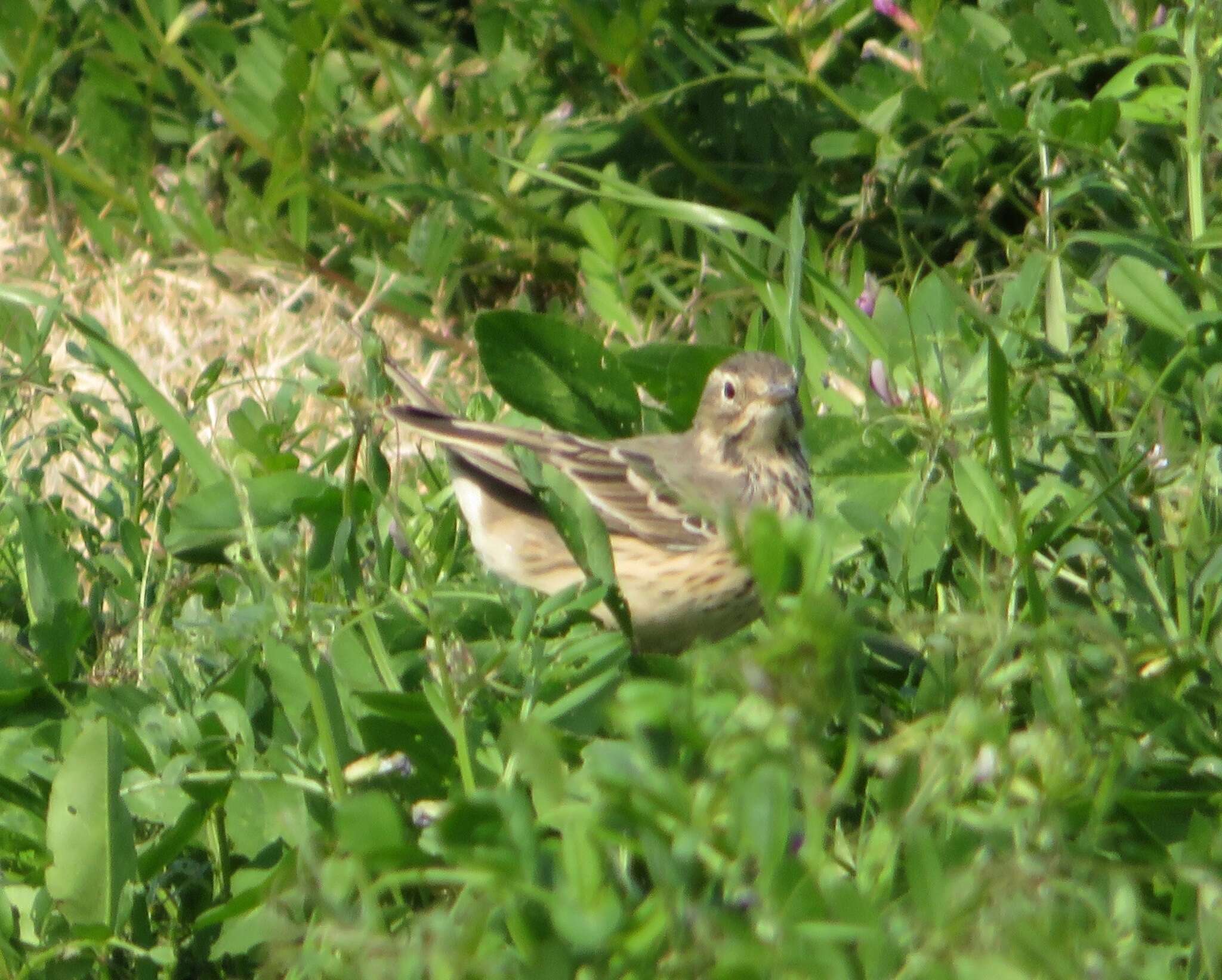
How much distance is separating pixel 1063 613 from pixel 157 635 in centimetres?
157

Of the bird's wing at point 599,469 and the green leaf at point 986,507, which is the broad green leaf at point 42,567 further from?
the green leaf at point 986,507

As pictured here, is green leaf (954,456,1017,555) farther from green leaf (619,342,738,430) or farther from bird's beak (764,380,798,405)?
green leaf (619,342,738,430)

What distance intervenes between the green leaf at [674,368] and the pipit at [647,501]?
4cm

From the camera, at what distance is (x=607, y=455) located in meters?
4.26

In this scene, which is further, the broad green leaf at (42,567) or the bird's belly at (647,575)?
the bird's belly at (647,575)

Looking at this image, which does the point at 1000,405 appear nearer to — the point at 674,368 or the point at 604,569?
the point at 604,569

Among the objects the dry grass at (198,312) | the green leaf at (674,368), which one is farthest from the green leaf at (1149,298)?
the dry grass at (198,312)

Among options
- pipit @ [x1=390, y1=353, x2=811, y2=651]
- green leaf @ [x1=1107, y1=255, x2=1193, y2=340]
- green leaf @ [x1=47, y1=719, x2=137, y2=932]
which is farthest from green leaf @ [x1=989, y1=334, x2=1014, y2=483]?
green leaf @ [x1=47, y1=719, x2=137, y2=932]

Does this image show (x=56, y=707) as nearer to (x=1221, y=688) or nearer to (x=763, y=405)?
(x=763, y=405)

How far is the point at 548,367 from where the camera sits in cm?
397

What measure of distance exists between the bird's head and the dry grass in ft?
4.06

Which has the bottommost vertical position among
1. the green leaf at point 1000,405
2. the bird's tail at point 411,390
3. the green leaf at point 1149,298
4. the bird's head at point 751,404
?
the bird's head at point 751,404

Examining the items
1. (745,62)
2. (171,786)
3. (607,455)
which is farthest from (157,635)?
(745,62)

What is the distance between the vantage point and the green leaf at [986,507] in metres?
2.99
